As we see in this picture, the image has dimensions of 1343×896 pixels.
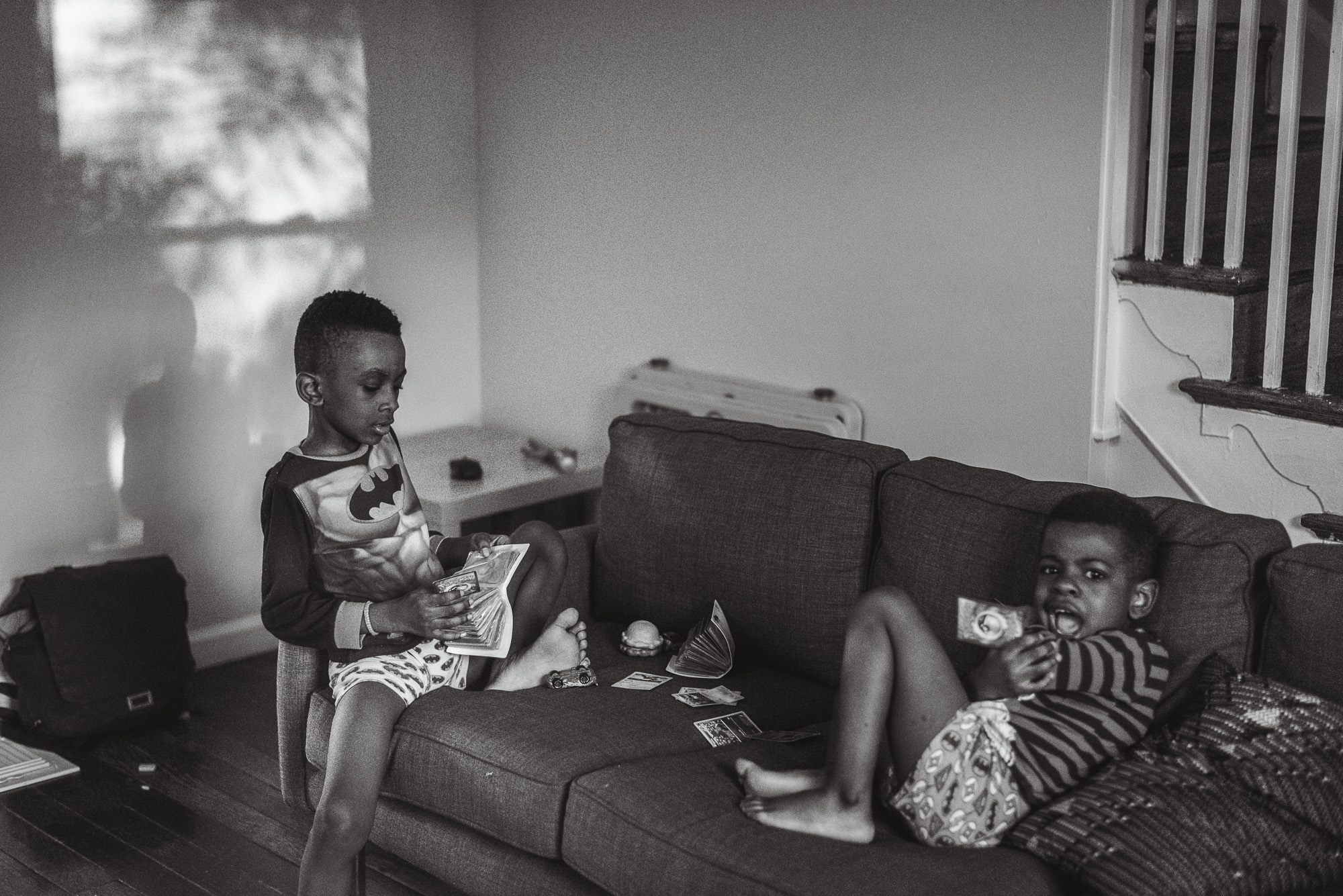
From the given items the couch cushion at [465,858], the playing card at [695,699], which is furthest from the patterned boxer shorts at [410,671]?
the playing card at [695,699]

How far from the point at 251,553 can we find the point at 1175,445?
2507mm

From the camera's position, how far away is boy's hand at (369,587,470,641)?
2.51 metres

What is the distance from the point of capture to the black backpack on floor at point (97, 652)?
3.45m

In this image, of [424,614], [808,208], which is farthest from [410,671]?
[808,208]

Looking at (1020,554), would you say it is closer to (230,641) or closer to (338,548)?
(338,548)

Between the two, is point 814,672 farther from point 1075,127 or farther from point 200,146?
point 200,146

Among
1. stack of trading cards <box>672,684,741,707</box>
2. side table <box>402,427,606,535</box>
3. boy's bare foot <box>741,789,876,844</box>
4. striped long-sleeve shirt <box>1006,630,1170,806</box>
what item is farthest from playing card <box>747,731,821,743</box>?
side table <box>402,427,606,535</box>

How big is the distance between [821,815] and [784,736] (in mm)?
391

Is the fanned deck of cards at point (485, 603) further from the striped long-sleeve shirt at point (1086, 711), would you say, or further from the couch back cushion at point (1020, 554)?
the striped long-sleeve shirt at point (1086, 711)

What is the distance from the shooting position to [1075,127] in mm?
3029

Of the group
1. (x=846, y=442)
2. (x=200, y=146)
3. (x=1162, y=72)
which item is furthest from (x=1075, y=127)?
(x=200, y=146)

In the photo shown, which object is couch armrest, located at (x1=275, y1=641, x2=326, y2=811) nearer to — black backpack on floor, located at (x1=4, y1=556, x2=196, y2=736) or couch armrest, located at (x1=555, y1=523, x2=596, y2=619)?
couch armrest, located at (x1=555, y1=523, x2=596, y2=619)

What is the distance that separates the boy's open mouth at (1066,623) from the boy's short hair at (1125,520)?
0.40ft

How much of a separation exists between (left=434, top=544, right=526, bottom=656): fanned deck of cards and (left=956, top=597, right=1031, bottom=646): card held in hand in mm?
875
